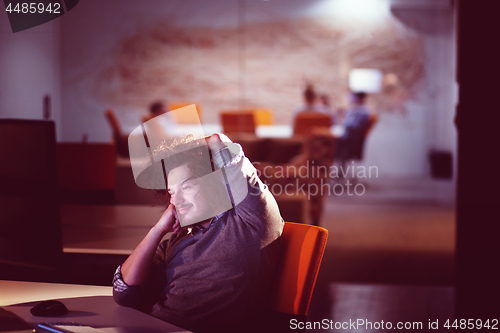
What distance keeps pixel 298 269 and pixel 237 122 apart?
212 inches

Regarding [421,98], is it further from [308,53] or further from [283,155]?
[283,155]

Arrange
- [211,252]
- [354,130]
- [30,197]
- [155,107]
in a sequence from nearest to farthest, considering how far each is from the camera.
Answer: [30,197] → [211,252] → [155,107] → [354,130]

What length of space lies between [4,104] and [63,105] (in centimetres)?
65

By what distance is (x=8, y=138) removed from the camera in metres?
1.43

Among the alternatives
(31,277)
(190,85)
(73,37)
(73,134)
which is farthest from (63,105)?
(190,85)

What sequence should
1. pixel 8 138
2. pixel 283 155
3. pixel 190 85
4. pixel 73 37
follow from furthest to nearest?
pixel 190 85 < pixel 283 155 < pixel 73 37 < pixel 8 138

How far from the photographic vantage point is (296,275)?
1.59 metres

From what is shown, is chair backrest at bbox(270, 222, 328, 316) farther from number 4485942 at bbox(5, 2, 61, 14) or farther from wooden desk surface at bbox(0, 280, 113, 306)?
number 4485942 at bbox(5, 2, 61, 14)

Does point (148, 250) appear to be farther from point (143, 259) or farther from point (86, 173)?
point (86, 173)

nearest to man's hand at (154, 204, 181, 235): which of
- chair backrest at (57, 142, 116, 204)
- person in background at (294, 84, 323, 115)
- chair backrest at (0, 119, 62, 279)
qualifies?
chair backrest at (0, 119, 62, 279)

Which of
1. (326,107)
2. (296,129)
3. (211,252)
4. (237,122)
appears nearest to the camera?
(211,252)

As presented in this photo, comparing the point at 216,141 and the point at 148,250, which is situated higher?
the point at 216,141

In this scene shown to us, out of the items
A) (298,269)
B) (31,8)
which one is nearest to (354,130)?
(31,8)

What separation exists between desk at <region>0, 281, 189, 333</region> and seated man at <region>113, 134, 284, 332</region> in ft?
0.29
